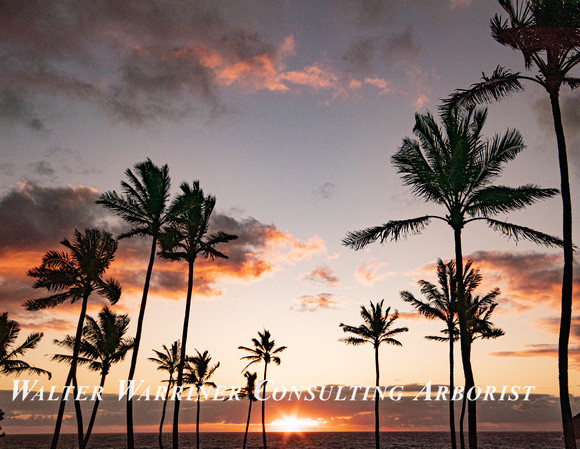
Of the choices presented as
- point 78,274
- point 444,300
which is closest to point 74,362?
point 78,274

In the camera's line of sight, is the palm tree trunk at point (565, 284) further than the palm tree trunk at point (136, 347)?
No

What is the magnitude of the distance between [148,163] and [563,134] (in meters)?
20.4

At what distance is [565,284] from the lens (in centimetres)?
1178

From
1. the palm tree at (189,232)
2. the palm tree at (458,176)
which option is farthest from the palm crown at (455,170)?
the palm tree at (189,232)

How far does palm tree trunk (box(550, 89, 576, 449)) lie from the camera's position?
11.1 meters

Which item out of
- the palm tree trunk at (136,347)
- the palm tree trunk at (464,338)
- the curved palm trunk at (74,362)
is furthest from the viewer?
the curved palm trunk at (74,362)

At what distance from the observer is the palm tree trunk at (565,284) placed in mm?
11077

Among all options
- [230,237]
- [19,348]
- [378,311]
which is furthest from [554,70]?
[19,348]

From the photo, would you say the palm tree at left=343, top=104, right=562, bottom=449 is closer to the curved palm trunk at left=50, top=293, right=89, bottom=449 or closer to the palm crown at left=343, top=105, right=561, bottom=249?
the palm crown at left=343, top=105, right=561, bottom=249

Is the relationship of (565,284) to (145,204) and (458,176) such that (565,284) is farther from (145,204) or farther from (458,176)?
(145,204)

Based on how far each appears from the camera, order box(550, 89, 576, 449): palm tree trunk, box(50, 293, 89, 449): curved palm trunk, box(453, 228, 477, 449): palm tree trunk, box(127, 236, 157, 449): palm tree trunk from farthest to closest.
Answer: box(50, 293, 89, 449): curved palm trunk < box(127, 236, 157, 449): palm tree trunk < box(453, 228, 477, 449): palm tree trunk < box(550, 89, 576, 449): palm tree trunk

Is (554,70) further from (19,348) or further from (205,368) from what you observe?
(205,368)

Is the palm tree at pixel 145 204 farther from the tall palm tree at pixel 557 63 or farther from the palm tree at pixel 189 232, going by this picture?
the tall palm tree at pixel 557 63

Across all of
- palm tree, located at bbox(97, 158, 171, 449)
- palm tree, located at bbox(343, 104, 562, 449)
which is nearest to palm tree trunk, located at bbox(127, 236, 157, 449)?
palm tree, located at bbox(97, 158, 171, 449)
